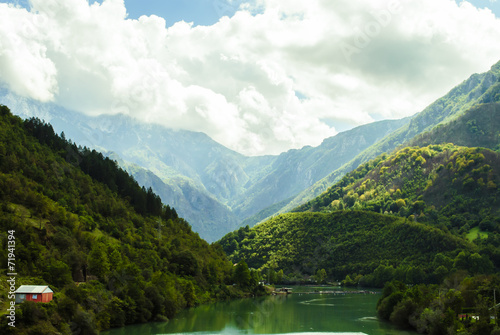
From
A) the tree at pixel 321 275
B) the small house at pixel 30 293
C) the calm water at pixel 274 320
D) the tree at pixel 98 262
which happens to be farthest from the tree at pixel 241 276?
the small house at pixel 30 293

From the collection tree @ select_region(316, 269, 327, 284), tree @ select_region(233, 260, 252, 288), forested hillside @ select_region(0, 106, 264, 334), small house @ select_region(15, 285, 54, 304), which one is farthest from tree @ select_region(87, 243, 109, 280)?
tree @ select_region(316, 269, 327, 284)

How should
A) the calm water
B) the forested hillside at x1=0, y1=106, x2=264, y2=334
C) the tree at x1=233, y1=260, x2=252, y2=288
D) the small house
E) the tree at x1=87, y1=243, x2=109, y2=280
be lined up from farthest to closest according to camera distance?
the tree at x1=233, y1=260, x2=252, y2=288, the tree at x1=87, y1=243, x2=109, y2=280, the calm water, the forested hillside at x1=0, y1=106, x2=264, y2=334, the small house

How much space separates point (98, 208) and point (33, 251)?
37564mm

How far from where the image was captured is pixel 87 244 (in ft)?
293

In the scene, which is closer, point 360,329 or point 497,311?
point 497,311

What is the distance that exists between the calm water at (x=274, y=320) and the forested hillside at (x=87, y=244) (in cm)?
483

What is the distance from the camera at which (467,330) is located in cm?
6397

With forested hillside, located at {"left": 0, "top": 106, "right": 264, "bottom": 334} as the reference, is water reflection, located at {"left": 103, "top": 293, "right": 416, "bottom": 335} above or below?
below

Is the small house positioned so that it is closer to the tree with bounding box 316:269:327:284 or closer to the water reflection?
the water reflection

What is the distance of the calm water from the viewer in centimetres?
7712

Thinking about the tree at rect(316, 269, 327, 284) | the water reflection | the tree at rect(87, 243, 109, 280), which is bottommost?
the water reflection

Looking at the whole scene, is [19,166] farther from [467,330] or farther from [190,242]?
[467,330]

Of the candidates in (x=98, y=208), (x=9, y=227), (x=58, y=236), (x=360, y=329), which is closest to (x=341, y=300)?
A: (x=360, y=329)

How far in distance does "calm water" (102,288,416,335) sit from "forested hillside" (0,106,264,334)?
483 centimetres
